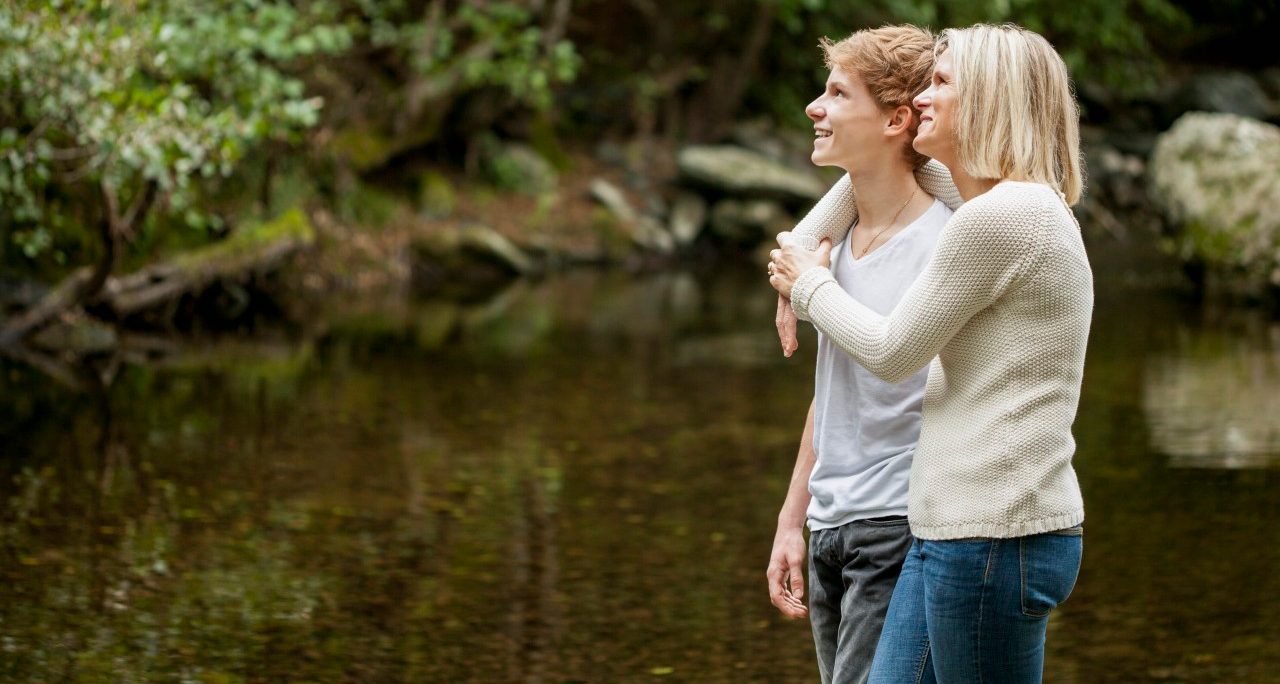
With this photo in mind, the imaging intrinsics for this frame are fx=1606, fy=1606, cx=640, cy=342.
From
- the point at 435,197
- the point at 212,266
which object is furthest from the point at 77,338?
the point at 435,197

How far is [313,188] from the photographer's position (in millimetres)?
21016

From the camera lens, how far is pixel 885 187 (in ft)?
11.4

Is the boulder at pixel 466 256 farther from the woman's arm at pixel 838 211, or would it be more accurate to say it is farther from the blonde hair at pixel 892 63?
the blonde hair at pixel 892 63

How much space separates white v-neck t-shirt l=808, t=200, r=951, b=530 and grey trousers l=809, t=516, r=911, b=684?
0.09 ft

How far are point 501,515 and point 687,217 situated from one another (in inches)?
759

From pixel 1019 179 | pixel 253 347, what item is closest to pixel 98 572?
pixel 1019 179

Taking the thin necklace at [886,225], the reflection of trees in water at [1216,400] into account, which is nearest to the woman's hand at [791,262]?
the thin necklace at [886,225]

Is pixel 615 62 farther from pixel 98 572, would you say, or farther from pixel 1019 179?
pixel 1019 179

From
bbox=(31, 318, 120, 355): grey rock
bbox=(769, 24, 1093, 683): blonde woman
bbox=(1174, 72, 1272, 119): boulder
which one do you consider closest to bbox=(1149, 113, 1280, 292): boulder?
bbox=(31, 318, 120, 355): grey rock

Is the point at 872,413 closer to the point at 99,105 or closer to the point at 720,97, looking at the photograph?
the point at 99,105

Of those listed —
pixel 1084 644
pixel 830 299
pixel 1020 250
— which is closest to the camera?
pixel 1020 250

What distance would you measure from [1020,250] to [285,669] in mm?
3439

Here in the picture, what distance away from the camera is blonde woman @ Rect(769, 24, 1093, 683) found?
2910 mm

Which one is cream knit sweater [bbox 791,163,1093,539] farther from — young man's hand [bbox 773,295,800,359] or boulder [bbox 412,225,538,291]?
boulder [bbox 412,225,538,291]
